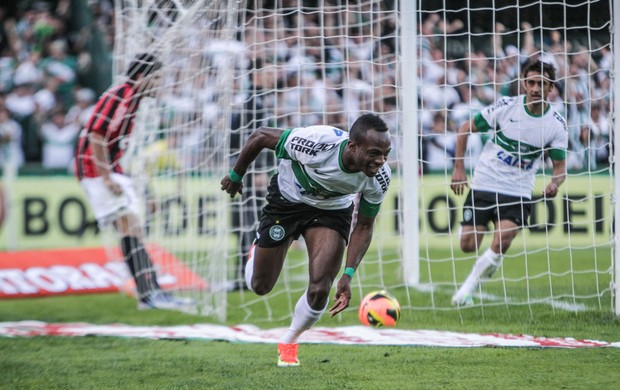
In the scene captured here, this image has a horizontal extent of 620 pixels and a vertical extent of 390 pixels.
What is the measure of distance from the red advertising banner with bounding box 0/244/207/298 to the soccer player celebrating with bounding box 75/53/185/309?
39.2 inches

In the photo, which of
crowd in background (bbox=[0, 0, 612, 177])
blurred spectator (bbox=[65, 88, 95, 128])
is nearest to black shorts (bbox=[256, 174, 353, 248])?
crowd in background (bbox=[0, 0, 612, 177])

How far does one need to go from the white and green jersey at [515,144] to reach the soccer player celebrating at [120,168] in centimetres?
337

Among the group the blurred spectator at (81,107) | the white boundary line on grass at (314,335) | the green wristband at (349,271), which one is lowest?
the white boundary line on grass at (314,335)

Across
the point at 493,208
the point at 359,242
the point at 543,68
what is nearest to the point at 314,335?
the point at 359,242

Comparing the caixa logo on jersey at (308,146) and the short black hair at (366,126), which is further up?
the short black hair at (366,126)

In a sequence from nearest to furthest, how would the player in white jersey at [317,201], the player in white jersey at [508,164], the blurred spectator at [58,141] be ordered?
the player in white jersey at [317,201], the player in white jersey at [508,164], the blurred spectator at [58,141]

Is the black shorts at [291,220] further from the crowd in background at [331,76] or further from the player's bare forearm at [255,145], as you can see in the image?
the crowd in background at [331,76]

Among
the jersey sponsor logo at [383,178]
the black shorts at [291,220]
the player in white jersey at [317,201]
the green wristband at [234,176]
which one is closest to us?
the player in white jersey at [317,201]

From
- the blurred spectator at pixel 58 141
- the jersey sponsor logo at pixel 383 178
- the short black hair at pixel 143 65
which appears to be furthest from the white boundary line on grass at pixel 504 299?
the blurred spectator at pixel 58 141

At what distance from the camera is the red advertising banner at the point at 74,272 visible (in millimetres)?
10930

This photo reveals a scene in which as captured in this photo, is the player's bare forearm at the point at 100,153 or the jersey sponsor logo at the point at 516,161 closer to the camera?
the jersey sponsor logo at the point at 516,161

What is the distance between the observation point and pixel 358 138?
17.9 ft

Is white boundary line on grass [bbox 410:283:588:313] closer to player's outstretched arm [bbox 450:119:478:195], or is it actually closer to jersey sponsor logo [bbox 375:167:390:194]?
player's outstretched arm [bbox 450:119:478:195]

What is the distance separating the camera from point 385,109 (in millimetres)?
11898
